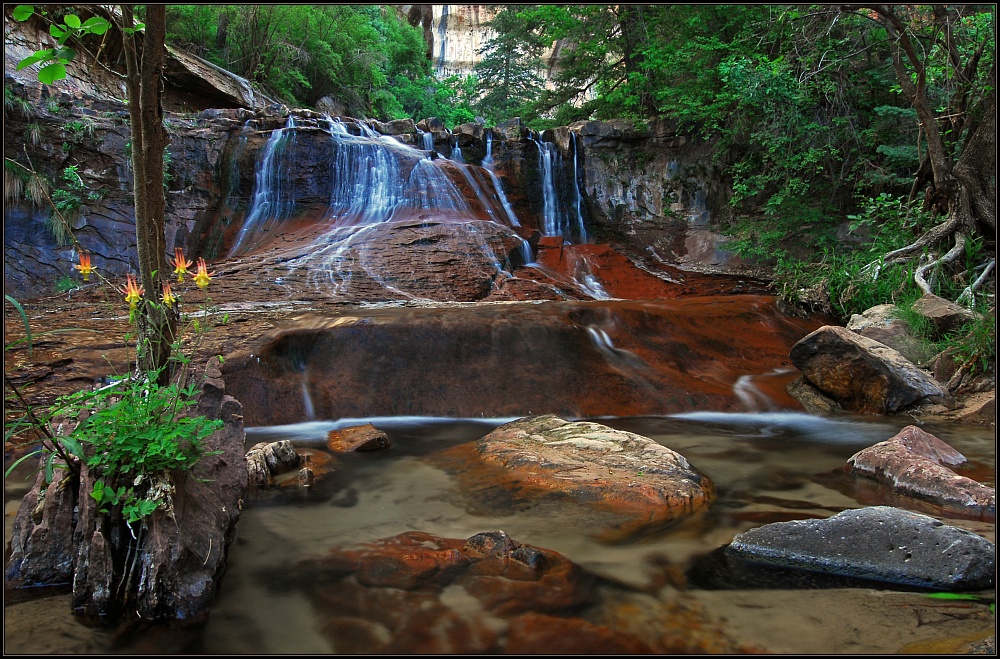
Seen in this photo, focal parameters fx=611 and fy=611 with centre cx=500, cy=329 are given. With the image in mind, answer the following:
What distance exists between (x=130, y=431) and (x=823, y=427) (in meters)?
5.20

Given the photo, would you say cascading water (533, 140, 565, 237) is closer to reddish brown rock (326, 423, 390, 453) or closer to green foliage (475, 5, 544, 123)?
reddish brown rock (326, 423, 390, 453)

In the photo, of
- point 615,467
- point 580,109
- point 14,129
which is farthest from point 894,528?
point 580,109

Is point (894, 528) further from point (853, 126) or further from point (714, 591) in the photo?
point (853, 126)

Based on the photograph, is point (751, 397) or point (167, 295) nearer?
point (167, 295)

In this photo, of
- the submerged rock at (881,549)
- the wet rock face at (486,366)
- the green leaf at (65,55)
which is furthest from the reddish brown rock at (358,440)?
the green leaf at (65,55)

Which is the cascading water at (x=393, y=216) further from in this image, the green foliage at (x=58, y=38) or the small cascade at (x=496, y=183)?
the green foliage at (x=58, y=38)

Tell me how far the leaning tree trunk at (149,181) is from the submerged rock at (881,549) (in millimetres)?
2862

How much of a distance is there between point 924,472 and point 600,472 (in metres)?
1.88

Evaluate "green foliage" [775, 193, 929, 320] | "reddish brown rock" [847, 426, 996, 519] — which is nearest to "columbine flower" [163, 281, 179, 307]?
"reddish brown rock" [847, 426, 996, 519]

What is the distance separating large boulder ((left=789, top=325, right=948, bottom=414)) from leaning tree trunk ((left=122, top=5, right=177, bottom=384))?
5531 millimetres

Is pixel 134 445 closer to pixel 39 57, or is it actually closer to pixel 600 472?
pixel 39 57

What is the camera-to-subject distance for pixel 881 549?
8.66 feet

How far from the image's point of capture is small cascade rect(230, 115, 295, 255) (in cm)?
1209

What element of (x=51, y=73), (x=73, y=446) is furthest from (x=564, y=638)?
(x=51, y=73)
